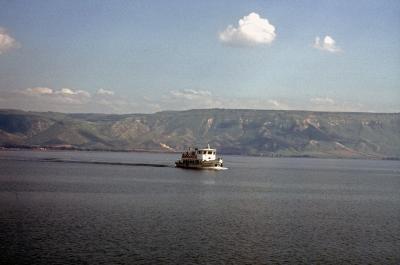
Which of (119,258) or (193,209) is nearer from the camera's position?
(119,258)

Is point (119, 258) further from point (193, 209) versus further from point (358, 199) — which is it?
point (358, 199)

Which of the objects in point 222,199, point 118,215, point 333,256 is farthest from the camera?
point 222,199

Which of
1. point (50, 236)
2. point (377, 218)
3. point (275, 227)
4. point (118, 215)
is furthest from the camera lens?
point (377, 218)

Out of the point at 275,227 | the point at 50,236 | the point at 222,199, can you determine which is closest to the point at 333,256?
the point at 275,227

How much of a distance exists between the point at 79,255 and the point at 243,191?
89.2 m

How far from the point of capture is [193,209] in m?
101

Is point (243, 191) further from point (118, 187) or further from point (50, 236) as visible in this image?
point (50, 236)

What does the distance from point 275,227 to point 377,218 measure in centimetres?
2532

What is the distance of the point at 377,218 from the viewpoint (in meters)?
97.8

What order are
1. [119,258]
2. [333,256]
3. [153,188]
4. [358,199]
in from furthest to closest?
[153,188] → [358,199] → [333,256] → [119,258]

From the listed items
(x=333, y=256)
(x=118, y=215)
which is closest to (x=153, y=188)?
(x=118, y=215)

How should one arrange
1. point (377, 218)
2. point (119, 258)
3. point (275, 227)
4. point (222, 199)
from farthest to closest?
point (222, 199) → point (377, 218) → point (275, 227) → point (119, 258)

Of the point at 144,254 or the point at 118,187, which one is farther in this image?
the point at 118,187

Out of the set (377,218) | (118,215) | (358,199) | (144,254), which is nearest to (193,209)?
(118,215)
